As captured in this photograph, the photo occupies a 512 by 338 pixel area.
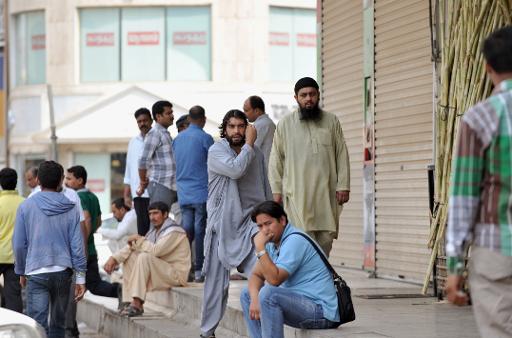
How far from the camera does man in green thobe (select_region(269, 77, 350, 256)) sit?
35.7ft

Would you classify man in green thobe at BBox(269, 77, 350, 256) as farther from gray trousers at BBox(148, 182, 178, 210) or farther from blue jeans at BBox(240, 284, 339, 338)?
gray trousers at BBox(148, 182, 178, 210)

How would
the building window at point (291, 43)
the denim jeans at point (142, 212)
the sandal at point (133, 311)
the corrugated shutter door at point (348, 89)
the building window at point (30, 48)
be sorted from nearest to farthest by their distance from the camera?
the sandal at point (133, 311) → the denim jeans at point (142, 212) → the corrugated shutter door at point (348, 89) → the building window at point (291, 43) → the building window at point (30, 48)

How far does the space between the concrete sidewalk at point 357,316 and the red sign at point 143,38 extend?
2305cm

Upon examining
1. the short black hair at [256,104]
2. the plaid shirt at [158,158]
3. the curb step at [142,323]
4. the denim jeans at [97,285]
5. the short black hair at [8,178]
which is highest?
the short black hair at [256,104]

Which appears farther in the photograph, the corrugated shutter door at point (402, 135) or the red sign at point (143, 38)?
the red sign at point (143, 38)

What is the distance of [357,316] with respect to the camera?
10.3 meters

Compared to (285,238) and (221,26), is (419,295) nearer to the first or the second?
(285,238)

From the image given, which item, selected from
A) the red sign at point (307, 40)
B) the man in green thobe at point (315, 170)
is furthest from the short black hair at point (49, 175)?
the red sign at point (307, 40)

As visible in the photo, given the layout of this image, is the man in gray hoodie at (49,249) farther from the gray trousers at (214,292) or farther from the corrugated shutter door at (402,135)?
the corrugated shutter door at (402,135)

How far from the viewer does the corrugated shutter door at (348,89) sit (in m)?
15.4

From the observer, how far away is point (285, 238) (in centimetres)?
910

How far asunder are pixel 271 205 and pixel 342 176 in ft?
6.14

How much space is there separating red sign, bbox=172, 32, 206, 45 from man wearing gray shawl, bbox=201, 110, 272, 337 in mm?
28845

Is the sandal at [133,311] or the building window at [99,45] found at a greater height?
the building window at [99,45]
